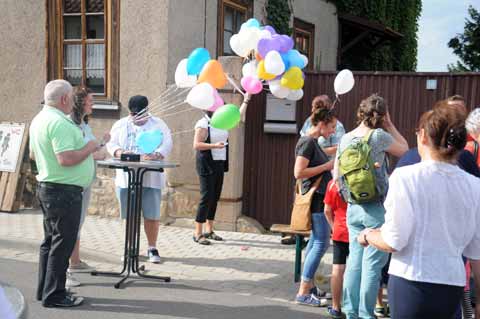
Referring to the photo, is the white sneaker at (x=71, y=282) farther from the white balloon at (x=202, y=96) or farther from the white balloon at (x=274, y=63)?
the white balloon at (x=274, y=63)

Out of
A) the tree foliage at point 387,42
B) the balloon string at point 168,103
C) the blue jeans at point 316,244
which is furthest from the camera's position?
the tree foliage at point 387,42

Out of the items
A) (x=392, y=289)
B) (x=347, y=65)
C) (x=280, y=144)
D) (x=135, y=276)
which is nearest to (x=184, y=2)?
(x=280, y=144)

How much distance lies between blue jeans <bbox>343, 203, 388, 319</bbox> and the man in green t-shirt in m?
2.31

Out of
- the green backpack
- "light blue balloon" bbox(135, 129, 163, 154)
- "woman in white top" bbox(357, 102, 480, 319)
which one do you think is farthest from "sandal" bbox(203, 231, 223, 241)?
"woman in white top" bbox(357, 102, 480, 319)

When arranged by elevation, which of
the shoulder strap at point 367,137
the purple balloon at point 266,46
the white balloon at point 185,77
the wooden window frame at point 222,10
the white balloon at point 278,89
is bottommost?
the shoulder strap at point 367,137

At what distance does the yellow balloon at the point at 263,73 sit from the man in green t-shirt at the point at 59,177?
179 centimetres

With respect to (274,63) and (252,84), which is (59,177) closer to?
(252,84)

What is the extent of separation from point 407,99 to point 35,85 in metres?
6.13

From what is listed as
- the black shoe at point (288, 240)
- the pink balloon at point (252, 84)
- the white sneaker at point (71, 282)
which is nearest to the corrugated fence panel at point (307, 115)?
the black shoe at point (288, 240)

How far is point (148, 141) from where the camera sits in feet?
18.5

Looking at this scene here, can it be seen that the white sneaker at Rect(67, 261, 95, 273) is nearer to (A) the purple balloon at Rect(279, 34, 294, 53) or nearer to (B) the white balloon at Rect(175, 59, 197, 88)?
(B) the white balloon at Rect(175, 59, 197, 88)

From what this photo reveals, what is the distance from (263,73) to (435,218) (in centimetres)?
312

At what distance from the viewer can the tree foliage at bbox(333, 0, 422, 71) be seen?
1382 centimetres

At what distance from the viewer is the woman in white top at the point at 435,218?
257cm
